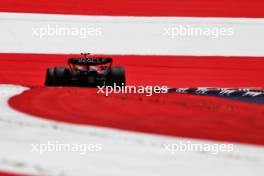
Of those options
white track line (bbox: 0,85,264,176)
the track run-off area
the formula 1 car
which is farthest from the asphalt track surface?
the formula 1 car

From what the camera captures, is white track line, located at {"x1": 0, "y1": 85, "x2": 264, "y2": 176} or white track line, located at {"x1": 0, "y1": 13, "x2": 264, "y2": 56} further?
white track line, located at {"x1": 0, "y1": 13, "x2": 264, "y2": 56}

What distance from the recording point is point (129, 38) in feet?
16.3

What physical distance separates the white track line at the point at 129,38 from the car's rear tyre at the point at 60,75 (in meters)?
1.14

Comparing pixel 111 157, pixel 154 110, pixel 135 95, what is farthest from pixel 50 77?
pixel 111 157

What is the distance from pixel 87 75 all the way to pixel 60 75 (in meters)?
0.22

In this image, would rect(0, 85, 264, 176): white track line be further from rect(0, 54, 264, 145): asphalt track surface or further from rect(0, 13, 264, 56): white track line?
rect(0, 13, 264, 56): white track line

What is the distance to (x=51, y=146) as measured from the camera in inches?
82.2

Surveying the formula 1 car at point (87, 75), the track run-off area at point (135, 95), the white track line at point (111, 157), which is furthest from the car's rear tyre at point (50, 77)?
the white track line at point (111, 157)

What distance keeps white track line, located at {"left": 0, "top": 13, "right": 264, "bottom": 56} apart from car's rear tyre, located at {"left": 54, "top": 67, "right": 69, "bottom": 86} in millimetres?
1139

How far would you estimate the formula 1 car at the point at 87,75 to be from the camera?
3.80 meters

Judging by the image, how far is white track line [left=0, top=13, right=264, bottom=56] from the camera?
494 centimetres

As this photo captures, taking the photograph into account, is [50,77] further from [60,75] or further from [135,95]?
[135,95]

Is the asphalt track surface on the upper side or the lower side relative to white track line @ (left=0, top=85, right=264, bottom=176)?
upper

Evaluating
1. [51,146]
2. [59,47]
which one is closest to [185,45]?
[59,47]
